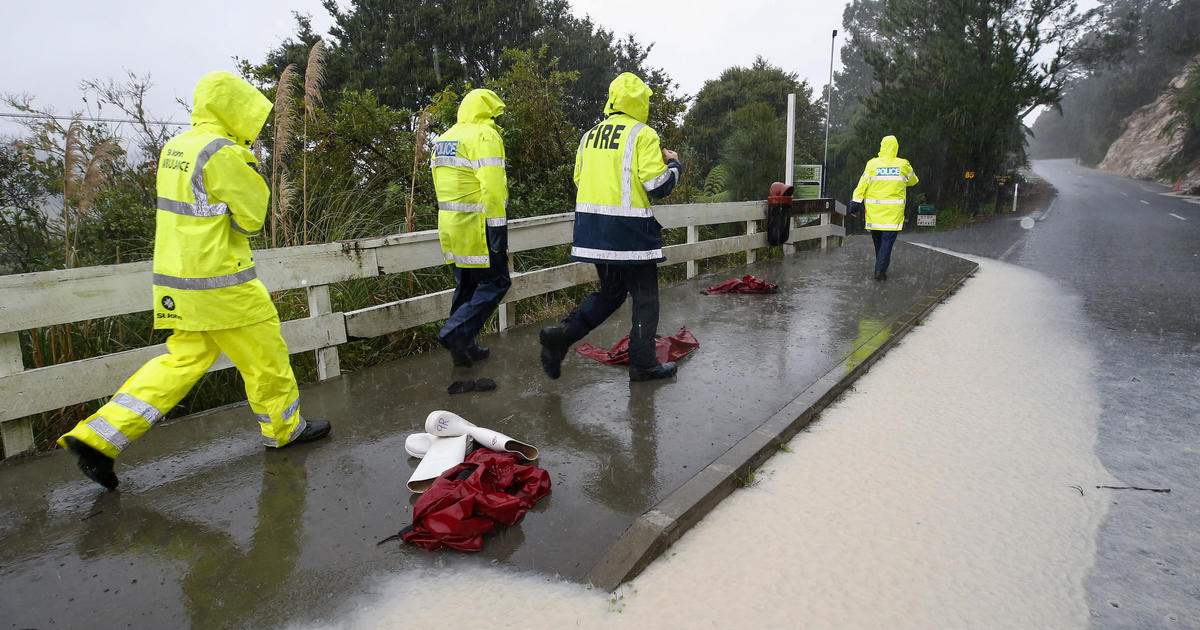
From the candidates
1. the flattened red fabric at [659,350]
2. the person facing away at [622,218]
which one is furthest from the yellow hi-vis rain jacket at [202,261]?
the flattened red fabric at [659,350]

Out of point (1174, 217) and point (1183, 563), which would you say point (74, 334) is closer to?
point (1183, 563)

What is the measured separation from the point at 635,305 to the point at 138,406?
299 centimetres

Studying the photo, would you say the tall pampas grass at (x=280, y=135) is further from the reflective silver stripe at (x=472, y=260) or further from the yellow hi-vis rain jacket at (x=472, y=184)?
the reflective silver stripe at (x=472, y=260)

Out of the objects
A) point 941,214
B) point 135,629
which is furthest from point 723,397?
point 941,214

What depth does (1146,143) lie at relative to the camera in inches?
1719

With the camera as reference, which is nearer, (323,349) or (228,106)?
(228,106)

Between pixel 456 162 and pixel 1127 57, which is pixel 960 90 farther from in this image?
pixel 1127 57

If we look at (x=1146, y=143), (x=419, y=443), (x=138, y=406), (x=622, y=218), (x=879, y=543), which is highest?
(x=1146, y=143)

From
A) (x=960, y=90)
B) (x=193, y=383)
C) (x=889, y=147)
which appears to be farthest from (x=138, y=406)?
(x=960, y=90)

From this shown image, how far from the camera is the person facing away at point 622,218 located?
4676 millimetres

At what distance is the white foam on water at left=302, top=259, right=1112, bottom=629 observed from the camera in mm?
2549

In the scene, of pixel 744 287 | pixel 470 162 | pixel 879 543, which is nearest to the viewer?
pixel 879 543

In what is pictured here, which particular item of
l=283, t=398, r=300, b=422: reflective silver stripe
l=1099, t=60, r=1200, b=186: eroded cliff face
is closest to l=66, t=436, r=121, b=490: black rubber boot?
l=283, t=398, r=300, b=422: reflective silver stripe

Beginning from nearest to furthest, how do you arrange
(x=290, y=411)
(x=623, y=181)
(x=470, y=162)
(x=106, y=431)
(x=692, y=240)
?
(x=106, y=431) < (x=290, y=411) < (x=623, y=181) < (x=470, y=162) < (x=692, y=240)
